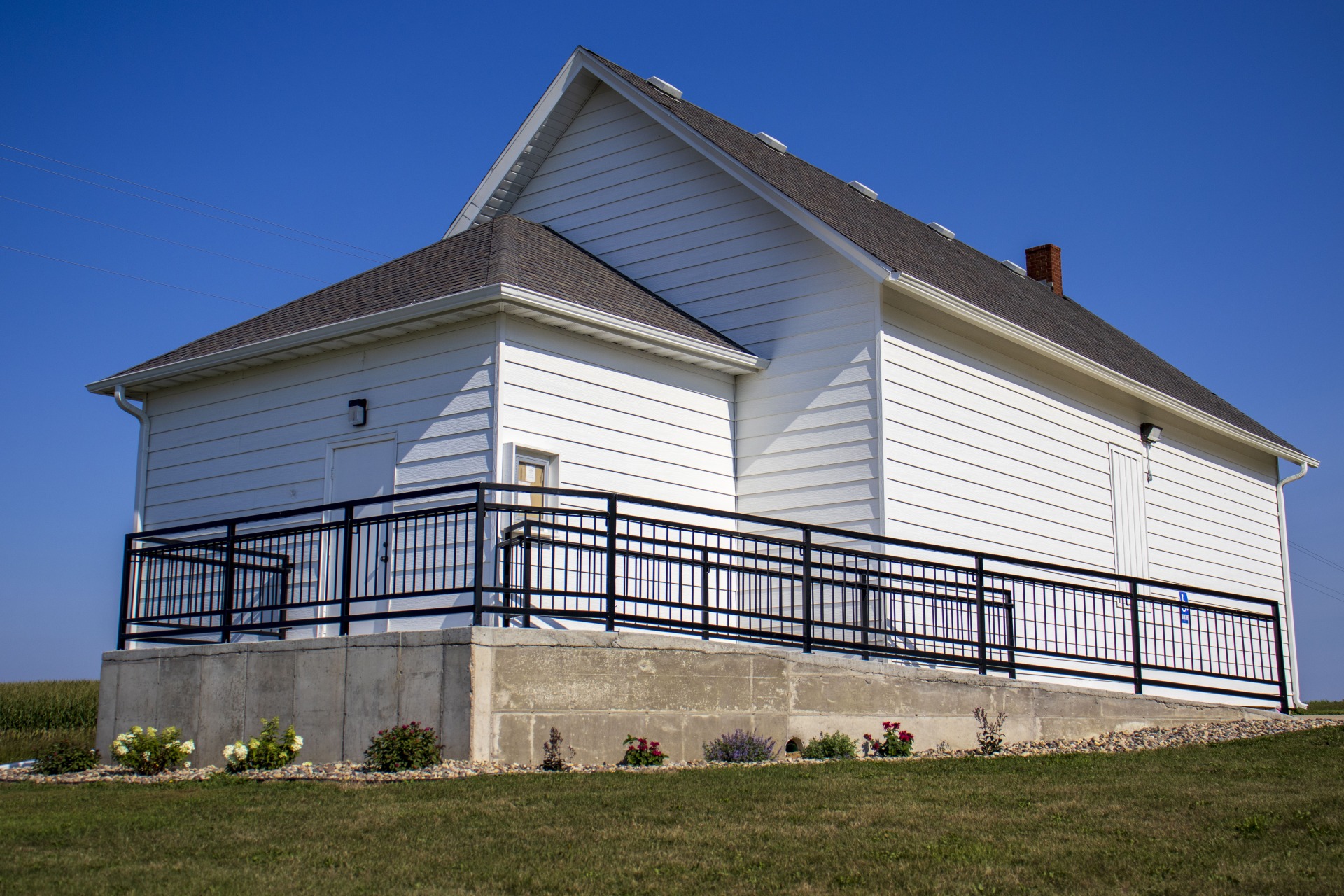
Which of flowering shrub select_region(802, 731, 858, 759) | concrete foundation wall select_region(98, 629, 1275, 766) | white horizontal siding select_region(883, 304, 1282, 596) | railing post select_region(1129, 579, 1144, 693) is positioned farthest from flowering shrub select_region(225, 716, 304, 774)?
railing post select_region(1129, 579, 1144, 693)

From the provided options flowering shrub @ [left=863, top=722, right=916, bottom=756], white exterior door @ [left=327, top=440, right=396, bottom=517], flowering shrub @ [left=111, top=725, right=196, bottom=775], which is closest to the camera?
flowering shrub @ [left=111, top=725, right=196, bottom=775]

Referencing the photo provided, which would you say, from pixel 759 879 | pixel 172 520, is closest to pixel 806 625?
pixel 759 879

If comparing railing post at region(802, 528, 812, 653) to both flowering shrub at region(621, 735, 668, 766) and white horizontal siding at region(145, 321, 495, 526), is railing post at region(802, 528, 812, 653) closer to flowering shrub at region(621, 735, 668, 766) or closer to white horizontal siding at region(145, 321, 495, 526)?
flowering shrub at region(621, 735, 668, 766)

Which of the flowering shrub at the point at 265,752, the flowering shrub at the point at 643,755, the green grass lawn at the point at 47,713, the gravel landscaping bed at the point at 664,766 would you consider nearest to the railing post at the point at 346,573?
the flowering shrub at the point at 265,752

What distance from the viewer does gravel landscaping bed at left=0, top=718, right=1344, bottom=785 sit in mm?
9352

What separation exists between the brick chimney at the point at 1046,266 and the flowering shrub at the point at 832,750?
17071 mm

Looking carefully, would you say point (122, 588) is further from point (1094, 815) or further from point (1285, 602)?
point (1285, 602)

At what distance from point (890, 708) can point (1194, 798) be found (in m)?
4.02

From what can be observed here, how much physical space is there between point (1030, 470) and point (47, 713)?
53.5 ft

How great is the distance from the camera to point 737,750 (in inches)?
419

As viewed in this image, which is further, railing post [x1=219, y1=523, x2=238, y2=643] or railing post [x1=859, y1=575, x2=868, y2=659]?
railing post [x1=859, y1=575, x2=868, y2=659]

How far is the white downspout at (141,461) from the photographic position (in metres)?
16.0

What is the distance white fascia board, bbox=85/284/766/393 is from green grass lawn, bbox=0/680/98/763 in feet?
16.9

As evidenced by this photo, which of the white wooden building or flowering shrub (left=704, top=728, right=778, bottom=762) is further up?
the white wooden building
